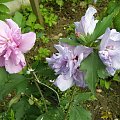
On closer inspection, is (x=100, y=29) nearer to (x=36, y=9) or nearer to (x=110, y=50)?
(x=110, y=50)

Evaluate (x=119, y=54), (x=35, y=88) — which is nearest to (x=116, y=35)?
(x=119, y=54)

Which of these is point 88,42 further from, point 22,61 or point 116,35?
point 22,61

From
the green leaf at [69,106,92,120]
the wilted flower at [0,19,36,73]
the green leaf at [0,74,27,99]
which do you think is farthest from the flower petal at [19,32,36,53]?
the green leaf at [69,106,92,120]

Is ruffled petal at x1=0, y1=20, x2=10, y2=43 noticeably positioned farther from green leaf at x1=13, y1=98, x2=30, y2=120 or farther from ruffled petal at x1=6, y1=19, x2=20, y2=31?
green leaf at x1=13, y1=98, x2=30, y2=120

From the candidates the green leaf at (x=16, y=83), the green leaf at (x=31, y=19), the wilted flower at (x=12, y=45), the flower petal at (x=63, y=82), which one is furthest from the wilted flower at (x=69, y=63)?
the green leaf at (x=31, y=19)

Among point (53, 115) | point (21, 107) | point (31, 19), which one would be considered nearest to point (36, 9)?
point (31, 19)
